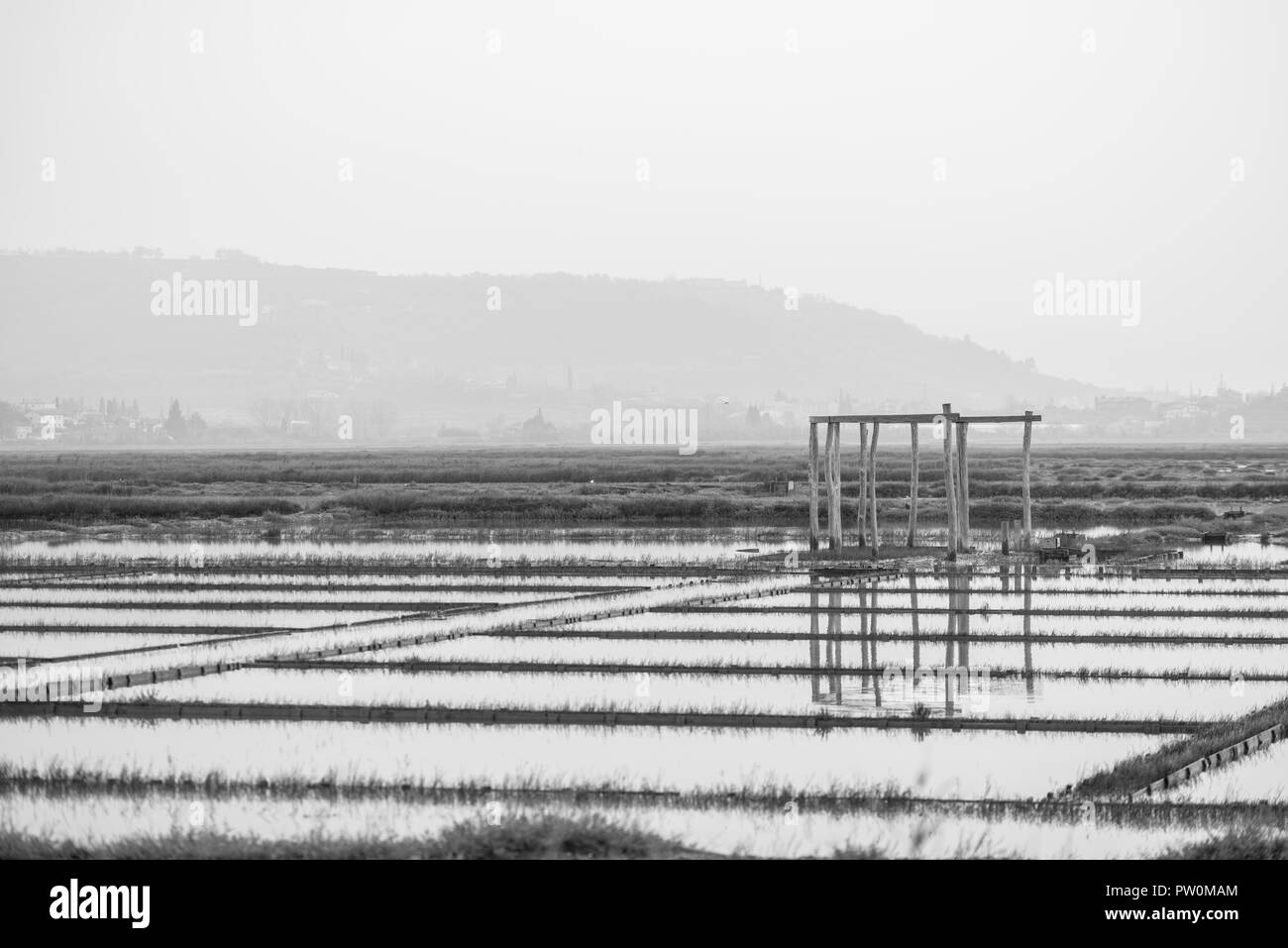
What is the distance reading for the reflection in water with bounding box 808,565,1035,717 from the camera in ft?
42.7

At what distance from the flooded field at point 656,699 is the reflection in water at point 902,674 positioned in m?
0.06

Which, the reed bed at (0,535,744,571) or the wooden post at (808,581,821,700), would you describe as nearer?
the wooden post at (808,581,821,700)

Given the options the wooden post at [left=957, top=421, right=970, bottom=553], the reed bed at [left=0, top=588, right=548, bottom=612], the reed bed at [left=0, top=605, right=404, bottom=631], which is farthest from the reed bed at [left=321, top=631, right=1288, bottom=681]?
the wooden post at [left=957, top=421, right=970, bottom=553]

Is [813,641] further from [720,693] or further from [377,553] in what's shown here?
[377,553]

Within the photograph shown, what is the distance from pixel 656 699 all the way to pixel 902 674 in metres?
2.60

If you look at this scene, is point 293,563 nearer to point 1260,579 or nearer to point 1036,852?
point 1260,579

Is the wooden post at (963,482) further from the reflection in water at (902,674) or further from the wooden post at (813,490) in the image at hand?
the reflection in water at (902,674)

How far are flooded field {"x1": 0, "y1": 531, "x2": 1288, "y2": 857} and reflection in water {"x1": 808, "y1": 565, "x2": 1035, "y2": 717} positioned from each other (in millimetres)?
58

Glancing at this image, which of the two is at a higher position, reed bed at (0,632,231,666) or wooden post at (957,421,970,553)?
wooden post at (957,421,970,553)

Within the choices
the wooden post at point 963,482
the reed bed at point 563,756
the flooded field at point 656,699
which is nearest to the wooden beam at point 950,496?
the wooden post at point 963,482

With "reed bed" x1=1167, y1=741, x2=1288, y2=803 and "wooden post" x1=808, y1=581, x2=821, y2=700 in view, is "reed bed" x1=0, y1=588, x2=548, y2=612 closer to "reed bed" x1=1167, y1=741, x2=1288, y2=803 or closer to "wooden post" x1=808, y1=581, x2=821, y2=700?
"wooden post" x1=808, y1=581, x2=821, y2=700

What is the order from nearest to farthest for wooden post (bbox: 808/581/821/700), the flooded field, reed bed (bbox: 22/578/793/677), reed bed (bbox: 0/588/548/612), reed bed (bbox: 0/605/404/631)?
the flooded field, wooden post (bbox: 808/581/821/700), reed bed (bbox: 22/578/793/677), reed bed (bbox: 0/605/404/631), reed bed (bbox: 0/588/548/612)
